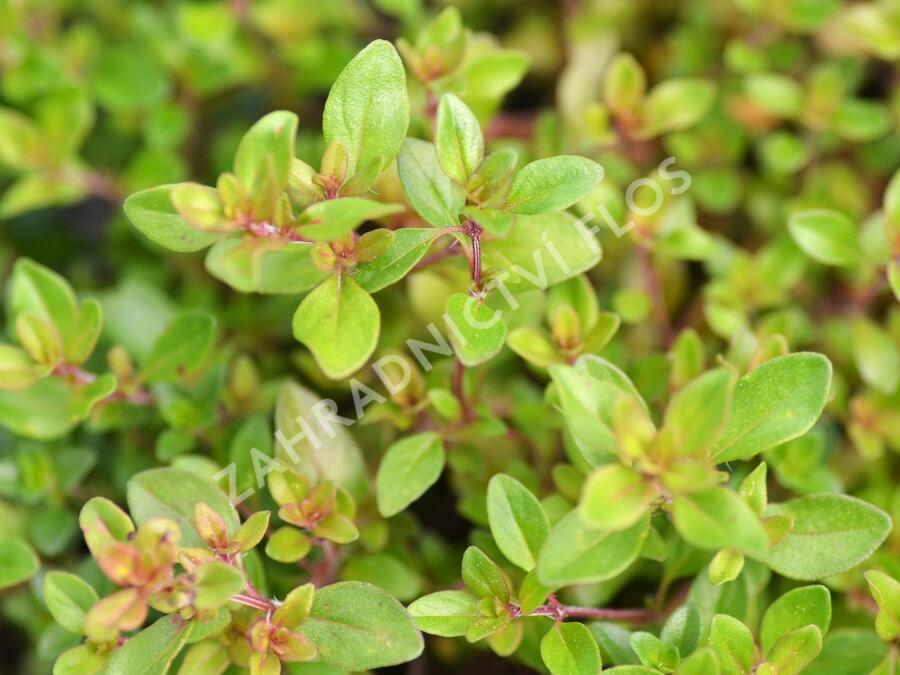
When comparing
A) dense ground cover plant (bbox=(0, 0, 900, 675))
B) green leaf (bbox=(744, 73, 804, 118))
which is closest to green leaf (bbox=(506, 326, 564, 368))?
dense ground cover plant (bbox=(0, 0, 900, 675))

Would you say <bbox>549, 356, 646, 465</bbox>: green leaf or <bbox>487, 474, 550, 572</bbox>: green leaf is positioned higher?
<bbox>549, 356, 646, 465</bbox>: green leaf

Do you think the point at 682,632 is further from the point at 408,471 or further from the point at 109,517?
the point at 109,517

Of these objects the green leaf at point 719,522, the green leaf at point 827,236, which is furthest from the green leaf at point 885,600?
the green leaf at point 827,236

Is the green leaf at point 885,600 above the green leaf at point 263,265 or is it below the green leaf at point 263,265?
below

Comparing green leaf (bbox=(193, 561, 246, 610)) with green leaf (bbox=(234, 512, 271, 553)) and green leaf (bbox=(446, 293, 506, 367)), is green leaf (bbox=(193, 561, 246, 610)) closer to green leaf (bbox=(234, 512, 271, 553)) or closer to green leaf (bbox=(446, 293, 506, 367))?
green leaf (bbox=(234, 512, 271, 553))

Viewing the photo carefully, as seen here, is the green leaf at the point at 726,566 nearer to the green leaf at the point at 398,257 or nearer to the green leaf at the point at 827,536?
the green leaf at the point at 827,536

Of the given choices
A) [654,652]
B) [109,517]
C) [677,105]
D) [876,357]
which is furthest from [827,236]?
[109,517]
